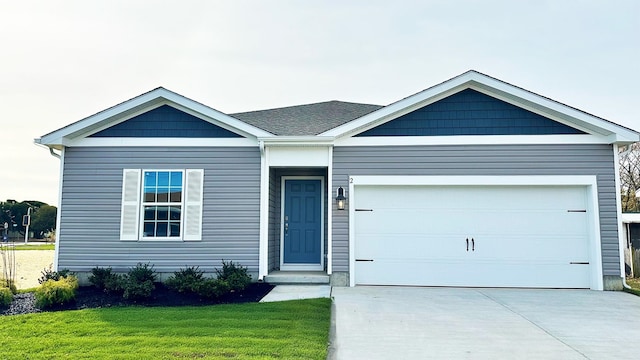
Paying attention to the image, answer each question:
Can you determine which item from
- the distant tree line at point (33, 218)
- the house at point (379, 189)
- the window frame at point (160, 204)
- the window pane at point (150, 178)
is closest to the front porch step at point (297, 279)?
the house at point (379, 189)

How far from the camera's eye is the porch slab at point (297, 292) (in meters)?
6.68

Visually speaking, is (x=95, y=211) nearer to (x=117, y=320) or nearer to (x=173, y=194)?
(x=173, y=194)

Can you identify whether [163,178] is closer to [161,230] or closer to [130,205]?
[130,205]

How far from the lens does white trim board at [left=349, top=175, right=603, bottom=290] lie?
307 inches

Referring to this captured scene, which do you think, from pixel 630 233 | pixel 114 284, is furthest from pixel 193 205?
pixel 630 233

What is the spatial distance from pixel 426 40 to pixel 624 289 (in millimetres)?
6815

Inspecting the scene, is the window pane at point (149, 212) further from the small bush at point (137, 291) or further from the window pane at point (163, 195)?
the small bush at point (137, 291)

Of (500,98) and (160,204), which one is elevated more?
(500,98)

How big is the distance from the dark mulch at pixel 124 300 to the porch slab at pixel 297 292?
0.19 metres

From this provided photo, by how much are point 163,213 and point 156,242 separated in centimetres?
59

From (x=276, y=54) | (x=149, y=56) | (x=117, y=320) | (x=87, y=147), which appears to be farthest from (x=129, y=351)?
(x=276, y=54)

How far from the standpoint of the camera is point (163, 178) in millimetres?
8344

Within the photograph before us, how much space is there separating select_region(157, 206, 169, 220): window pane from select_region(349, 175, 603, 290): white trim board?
3.66 meters

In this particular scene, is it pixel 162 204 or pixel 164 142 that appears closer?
pixel 162 204
